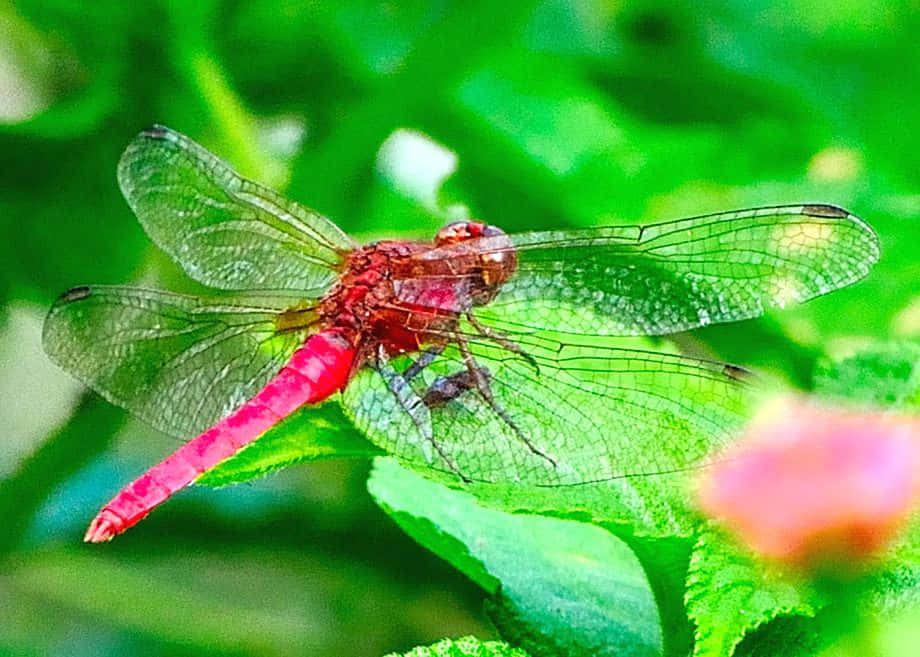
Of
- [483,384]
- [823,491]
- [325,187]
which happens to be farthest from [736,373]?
[325,187]

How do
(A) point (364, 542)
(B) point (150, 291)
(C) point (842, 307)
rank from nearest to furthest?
(B) point (150, 291)
(C) point (842, 307)
(A) point (364, 542)

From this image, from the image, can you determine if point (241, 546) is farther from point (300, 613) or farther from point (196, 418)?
point (196, 418)

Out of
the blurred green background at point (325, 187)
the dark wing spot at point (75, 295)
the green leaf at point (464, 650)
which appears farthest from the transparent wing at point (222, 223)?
the green leaf at point (464, 650)

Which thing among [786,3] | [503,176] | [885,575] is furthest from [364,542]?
[786,3]

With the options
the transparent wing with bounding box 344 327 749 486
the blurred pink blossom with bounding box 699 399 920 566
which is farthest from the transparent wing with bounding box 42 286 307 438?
the blurred pink blossom with bounding box 699 399 920 566

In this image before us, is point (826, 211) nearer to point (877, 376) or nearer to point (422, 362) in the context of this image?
point (877, 376)

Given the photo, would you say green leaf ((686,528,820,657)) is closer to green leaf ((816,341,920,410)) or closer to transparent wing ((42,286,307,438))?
green leaf ((816,341,920,410))
